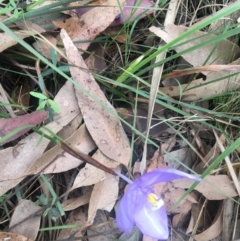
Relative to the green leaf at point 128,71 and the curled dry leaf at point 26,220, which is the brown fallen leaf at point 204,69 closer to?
the green leaf at point 128,71

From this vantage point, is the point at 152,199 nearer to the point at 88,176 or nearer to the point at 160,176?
the point at 160,176

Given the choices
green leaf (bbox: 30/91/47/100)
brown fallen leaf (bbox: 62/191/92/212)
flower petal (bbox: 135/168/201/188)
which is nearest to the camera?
flower petal (bbox: 135/168/201/188)

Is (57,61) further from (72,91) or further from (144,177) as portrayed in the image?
(144,177)

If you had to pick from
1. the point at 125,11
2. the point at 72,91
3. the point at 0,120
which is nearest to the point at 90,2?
the point at 125,11

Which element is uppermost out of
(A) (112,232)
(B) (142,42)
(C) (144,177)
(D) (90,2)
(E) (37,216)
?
(D) (90,2)

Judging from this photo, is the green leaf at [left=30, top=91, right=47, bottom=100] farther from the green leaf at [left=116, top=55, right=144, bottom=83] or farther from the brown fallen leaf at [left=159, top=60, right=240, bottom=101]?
the brown fallen leaf at [left=159, top=60, right=240, bottom=101]

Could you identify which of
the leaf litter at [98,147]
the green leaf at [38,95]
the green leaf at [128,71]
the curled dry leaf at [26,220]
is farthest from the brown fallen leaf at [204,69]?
the curled dry leaf at [26,220]

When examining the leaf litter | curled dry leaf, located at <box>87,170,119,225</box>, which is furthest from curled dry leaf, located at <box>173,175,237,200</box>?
curled dry leaf, located at <box>87,170,119,225</box>
